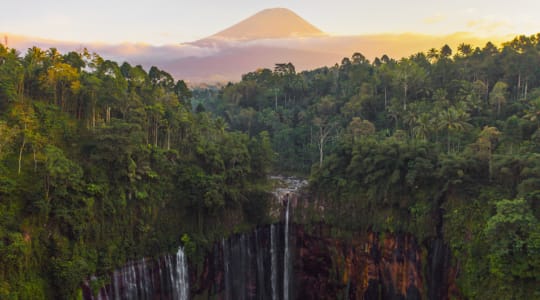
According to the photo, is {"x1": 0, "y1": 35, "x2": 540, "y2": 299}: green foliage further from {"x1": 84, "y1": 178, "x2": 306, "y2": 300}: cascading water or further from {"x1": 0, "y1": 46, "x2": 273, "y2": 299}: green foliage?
{"x1": 84, "y1": 178, "x2": 306, "y2": 300}: cascading water

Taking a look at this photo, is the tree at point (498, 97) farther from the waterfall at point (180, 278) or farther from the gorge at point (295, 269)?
the waterfall at point (180, 278)

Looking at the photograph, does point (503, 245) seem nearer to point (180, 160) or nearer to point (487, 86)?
point (180, 160)

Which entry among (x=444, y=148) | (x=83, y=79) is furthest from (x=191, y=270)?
(x=444, y=148)

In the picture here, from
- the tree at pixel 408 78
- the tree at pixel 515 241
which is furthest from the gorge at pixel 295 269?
the tree at pixel 408 78

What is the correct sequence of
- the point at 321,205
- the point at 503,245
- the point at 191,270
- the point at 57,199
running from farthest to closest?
1. the point at 321,205
2. the point at 191,270
3. the point at 57,199
4. the point at 503,245

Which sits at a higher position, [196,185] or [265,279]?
[196,185]

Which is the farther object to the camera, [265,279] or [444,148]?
[444,148]

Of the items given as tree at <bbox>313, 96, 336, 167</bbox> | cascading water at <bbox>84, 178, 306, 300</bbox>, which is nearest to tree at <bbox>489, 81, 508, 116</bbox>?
tree at <bbox>313, 96, 336, 167</bbox>

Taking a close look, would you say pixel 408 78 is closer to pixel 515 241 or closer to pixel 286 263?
pixel 286 263

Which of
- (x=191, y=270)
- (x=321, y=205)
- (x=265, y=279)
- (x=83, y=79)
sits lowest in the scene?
(x=265, y=279)

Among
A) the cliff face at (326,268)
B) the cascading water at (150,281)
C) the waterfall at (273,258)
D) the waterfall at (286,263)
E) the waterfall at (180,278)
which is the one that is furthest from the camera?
the waterfall at (286,263)

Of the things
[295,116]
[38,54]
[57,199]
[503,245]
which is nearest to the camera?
[503,245]
